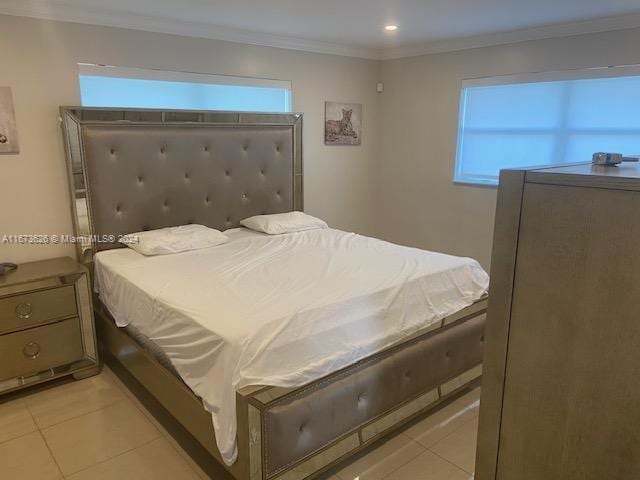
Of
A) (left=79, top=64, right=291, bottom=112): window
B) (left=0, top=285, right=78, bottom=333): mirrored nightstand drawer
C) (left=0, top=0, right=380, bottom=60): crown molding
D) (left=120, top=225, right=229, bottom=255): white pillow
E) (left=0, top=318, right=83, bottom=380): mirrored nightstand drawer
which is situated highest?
(left=0, top=0, right=380, bottom=60): crown molding

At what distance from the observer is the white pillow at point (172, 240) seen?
300 cm

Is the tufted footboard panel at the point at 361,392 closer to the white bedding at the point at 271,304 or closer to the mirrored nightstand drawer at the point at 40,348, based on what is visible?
the white bedding at the point at 271,304

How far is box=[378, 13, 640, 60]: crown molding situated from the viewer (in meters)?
3.05

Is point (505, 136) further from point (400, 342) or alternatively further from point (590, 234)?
point (590, 234)

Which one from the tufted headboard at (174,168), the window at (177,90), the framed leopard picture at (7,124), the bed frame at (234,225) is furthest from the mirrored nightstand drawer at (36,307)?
the window at (177,90)

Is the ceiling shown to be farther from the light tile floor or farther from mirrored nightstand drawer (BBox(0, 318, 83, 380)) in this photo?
the light tile floor

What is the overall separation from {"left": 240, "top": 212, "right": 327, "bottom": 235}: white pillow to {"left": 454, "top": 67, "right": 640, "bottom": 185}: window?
1.45 meters

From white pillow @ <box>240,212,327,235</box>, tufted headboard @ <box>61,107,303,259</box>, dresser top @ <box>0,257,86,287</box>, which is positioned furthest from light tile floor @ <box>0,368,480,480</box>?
white pillow @ <box>240,212,327,235</box>

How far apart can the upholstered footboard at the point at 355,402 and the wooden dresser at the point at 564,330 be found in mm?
999

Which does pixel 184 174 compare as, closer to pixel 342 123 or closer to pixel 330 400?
pixel 342 123

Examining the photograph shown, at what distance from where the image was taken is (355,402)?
208 centimetres

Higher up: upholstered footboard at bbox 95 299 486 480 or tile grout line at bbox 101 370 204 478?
upholstered footboard at bbox 95 299 486 480

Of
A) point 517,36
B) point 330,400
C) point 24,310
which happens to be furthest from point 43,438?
point 517,36

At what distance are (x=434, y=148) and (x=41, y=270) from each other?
10.8 ft
